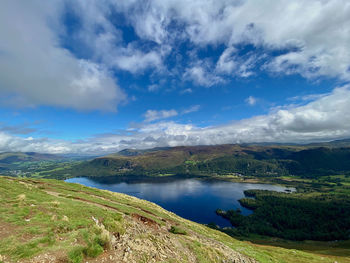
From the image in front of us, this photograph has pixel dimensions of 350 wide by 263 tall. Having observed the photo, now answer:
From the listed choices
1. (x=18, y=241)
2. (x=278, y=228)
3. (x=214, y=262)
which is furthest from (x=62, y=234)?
(x=278, y=228)

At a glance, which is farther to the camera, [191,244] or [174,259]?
[191,244]

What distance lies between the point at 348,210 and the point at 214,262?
278336 millimetres

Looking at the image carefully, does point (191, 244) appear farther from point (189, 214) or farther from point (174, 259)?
point (189, 214)

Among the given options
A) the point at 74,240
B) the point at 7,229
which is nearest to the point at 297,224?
the point at 74,240

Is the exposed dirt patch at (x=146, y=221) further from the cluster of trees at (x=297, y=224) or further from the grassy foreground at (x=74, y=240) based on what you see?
the cluster of trees at (x=297, y=224)

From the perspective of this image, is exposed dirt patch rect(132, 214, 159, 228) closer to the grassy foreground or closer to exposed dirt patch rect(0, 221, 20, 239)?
the grassy foreground

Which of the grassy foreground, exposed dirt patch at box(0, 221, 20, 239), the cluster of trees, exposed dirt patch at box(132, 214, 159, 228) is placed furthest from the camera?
the cluster of trees

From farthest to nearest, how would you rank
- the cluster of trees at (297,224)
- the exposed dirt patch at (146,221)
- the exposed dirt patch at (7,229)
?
1. the cluster of trees at (297,224)
2. the exposed dirt patch at (146,221)
3. the exposed dirt patch at (7,229)

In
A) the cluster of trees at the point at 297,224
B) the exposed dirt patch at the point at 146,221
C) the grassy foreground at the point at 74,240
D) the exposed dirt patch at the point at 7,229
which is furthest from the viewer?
the cluster of trees at the point at 297,224

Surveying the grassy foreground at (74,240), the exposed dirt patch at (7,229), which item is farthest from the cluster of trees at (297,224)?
the exposed dirt patch at (7,229)

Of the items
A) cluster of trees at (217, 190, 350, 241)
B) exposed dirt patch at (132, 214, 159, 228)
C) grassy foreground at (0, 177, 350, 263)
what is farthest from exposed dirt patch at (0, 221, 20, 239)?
cluster of trees at (217, 190, 350, 241)

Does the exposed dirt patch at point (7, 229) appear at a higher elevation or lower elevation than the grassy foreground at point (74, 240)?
higher

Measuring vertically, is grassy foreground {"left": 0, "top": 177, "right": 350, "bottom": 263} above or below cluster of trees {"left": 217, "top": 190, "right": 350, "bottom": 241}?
above

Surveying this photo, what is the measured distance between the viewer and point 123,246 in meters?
15.1
